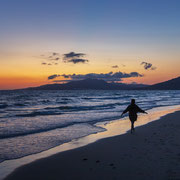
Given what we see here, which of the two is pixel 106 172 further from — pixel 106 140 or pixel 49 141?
pixel 49 141

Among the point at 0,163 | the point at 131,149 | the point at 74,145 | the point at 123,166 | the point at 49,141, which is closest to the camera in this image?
the point at 123,166

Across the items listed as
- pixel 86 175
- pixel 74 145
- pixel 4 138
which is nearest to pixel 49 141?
pixel 74 145

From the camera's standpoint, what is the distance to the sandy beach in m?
5.08

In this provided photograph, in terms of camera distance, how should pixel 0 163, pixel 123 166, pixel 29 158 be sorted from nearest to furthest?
pixel 123 166
pixel 0 163
pixel 29 158

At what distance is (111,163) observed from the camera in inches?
232

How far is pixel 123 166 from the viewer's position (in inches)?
221

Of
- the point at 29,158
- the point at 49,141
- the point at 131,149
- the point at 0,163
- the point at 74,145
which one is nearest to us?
the point at 0,163

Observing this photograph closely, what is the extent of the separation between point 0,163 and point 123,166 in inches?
149

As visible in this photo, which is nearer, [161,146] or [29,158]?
[29,158]

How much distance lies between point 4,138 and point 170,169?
765 centimetres

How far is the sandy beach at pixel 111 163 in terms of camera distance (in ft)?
16.7

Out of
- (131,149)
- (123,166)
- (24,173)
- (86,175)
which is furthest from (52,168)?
(131,149)

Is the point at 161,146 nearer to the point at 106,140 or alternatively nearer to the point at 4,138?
the point at 106,140

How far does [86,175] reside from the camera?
512 cm
